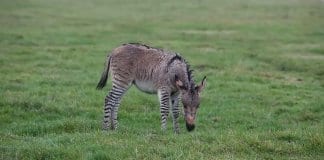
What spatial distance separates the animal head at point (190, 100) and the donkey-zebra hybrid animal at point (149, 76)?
2cm

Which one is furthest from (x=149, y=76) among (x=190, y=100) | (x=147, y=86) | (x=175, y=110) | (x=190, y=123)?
(x=190, y=123)

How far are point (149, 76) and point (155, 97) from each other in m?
4.85

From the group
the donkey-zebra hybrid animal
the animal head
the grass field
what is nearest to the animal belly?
the donkey-zebra hybrid animal

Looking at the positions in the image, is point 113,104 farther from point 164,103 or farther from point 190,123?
point 190,123

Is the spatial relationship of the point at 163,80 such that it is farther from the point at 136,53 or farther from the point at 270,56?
the point at 270,56

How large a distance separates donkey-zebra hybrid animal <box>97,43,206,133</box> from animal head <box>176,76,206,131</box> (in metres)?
0.02

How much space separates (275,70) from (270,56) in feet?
11.3

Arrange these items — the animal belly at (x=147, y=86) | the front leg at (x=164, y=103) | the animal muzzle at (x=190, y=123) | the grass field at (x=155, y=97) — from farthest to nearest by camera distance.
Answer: the animal belly at (x=147, y=86), the front leg at (x=164, y=103), the animal muzzle at (x=190, y=123), the grass field at (x=155, y=97)

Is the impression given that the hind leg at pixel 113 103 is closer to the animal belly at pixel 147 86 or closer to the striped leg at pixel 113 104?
the striped leg at pixel 113 104

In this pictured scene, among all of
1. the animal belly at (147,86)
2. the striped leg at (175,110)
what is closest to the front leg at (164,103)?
the striped leg at (175,110)

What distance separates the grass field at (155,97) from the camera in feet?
40.3

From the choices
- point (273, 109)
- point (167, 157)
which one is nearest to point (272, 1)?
point (273, 109)

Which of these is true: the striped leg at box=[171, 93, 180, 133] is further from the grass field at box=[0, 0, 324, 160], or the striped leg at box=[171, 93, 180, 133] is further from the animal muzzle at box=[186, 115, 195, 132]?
the animal muzzle at box=[186, 115, 195, 132]

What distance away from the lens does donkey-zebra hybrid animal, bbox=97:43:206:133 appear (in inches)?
580
